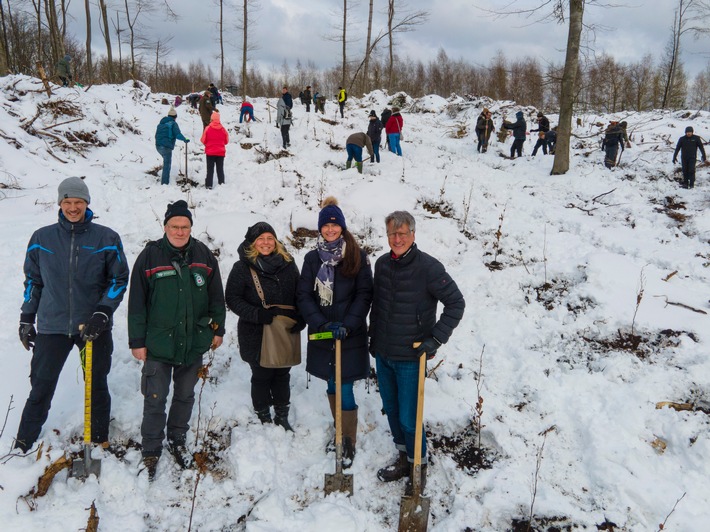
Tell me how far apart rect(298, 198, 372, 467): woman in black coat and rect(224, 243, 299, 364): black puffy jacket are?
176mm

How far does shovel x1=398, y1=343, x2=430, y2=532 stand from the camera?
10.4 feet

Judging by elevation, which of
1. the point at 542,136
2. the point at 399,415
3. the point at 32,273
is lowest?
the point at 399,415

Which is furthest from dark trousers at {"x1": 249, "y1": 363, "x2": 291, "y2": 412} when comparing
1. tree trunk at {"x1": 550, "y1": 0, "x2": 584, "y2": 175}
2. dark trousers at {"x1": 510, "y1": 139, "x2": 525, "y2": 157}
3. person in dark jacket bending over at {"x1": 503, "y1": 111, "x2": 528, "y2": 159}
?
dark trousers at {"x1": 510, "y1": 139, "x2": 525, "y2": 157}

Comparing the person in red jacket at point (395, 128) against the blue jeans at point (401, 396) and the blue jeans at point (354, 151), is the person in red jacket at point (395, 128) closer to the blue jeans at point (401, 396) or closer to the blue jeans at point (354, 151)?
the blue jeans at point (354, 151)

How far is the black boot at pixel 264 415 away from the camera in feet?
13.5

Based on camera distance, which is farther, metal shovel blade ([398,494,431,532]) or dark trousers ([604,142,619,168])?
dark trousers ([604,142,619,168])

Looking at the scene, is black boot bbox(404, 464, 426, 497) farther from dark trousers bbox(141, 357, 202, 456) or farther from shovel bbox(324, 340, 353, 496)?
dark trousers bbox(141, 357, 202, 456)

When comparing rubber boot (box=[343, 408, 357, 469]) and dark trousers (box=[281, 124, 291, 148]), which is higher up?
dark trousers (box=[281, 124, 291, 148])

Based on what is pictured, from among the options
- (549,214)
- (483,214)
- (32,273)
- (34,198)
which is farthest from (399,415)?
(34,198)

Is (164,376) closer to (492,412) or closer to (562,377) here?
(492,412)

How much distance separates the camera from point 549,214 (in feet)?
30.1

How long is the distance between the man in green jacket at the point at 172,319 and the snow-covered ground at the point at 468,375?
0.46m

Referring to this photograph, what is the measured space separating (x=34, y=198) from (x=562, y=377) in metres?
9.91

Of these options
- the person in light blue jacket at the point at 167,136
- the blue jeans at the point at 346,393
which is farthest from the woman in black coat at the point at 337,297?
the person in light blue jacket at the point at 167,136
